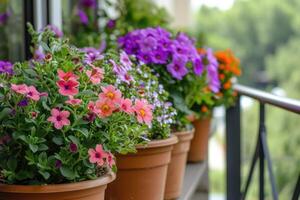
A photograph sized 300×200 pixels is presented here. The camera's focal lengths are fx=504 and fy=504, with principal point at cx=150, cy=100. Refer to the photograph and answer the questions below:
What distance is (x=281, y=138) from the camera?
1145 centimetres

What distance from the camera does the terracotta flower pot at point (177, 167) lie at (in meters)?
1.46

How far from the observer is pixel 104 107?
0.97 meters

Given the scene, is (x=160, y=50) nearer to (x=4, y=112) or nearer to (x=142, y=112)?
(x=142, y=112)

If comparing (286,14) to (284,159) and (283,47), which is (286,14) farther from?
(284,159)

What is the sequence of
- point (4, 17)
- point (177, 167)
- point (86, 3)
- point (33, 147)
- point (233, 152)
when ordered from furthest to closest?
1. point (86, 3)
2. point (233, 152)
3. point (4, 17)
4. point (177, 167)
5. point (33, 147)

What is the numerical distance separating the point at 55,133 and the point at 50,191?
11 cm

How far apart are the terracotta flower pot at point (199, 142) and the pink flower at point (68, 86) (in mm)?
1124

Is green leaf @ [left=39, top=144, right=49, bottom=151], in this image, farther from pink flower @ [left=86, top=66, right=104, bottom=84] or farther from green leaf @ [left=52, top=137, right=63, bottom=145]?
pink flower @ [left=86, top=66, right=104, bottom=84]

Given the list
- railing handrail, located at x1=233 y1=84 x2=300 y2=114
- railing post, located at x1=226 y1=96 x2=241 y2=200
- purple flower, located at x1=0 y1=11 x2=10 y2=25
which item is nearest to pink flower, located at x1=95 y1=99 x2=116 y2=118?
railing handrail, located at x1=233 y1=84 x2=300 y2=114

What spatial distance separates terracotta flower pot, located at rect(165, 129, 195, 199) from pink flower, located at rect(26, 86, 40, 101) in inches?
24.8

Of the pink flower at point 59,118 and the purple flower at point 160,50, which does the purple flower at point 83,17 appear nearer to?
the purple flower at point 160,50

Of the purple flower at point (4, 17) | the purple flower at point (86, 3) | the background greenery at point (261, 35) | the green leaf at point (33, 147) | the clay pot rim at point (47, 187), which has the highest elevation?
the purple flower at point (86, 3)

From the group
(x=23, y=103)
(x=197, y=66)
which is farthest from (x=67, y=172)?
(x=197, y=66)

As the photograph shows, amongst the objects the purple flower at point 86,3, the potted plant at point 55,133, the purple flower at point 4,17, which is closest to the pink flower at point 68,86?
the potted plant at point 55,133
